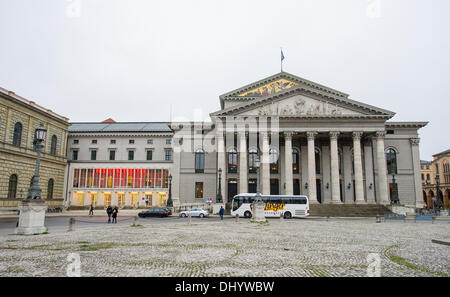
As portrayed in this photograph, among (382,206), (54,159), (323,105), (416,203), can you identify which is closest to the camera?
(382,206)

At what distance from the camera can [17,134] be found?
4406 centimetres

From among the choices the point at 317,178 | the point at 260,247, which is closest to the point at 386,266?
the point at 260,247

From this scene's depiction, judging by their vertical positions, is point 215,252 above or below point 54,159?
below

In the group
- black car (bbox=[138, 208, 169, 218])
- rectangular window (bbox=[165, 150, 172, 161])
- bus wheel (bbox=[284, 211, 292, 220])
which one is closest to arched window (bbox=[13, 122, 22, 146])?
black car (bbox=[138, 208, 169, 218])

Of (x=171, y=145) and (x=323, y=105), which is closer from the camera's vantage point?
(x=323, y=105)

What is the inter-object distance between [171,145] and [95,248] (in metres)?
48.8

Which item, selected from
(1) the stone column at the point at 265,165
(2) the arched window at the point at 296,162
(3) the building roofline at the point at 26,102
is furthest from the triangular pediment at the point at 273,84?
(3) the building roofline at the point at 26,102

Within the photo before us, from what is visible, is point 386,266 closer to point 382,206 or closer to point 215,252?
point 215,252

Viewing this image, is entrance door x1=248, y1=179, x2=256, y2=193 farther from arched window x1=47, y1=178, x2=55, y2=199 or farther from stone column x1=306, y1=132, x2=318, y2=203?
arched window x1=47, y1=178, x2=55, y2=199

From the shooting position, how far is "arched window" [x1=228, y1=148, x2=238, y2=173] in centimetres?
4952

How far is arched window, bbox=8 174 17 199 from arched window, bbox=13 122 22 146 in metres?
4.77

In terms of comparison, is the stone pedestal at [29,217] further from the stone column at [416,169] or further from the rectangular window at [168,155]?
the stone column at [416,169]

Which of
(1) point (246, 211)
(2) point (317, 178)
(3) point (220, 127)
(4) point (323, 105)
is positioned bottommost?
(1) point (246, 211)

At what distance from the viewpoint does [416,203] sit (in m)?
47.5
